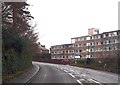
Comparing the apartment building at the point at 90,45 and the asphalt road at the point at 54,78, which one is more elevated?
the apartment building at the point at 90,45

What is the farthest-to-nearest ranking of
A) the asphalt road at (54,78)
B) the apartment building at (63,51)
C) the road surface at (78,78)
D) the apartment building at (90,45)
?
the apartment building at (63,51)
the apartment building at (90,45)
the asphalt road at (54,78)
the road surface at (78,78)

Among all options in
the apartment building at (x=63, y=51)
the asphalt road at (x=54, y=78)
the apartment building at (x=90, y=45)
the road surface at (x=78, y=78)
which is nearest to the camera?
the road surface at (x=78, y=78)

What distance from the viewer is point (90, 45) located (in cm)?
12562

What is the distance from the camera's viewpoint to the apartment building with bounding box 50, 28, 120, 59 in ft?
359

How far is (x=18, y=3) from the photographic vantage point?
33281mm

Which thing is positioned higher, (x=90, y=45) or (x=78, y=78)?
(x=90, y=45)

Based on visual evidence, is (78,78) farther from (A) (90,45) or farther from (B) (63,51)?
(B) (63,51)

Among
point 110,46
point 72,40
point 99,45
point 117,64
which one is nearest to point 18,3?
point 117,64

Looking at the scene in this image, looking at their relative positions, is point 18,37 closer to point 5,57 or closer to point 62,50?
point 5,57

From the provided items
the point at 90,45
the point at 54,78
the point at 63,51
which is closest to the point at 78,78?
the point at 54,78

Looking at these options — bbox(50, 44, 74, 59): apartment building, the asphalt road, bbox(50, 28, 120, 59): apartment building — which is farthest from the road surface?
bbox(50, 44, 74, 59): apartment building

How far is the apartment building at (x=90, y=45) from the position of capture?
109344 millimetres

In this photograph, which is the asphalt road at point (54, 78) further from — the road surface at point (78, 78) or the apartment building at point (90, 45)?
the apartment building at point (90, 45)

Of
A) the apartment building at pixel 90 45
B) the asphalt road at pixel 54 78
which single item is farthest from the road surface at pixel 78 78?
the apartment building at pixel 90 45
